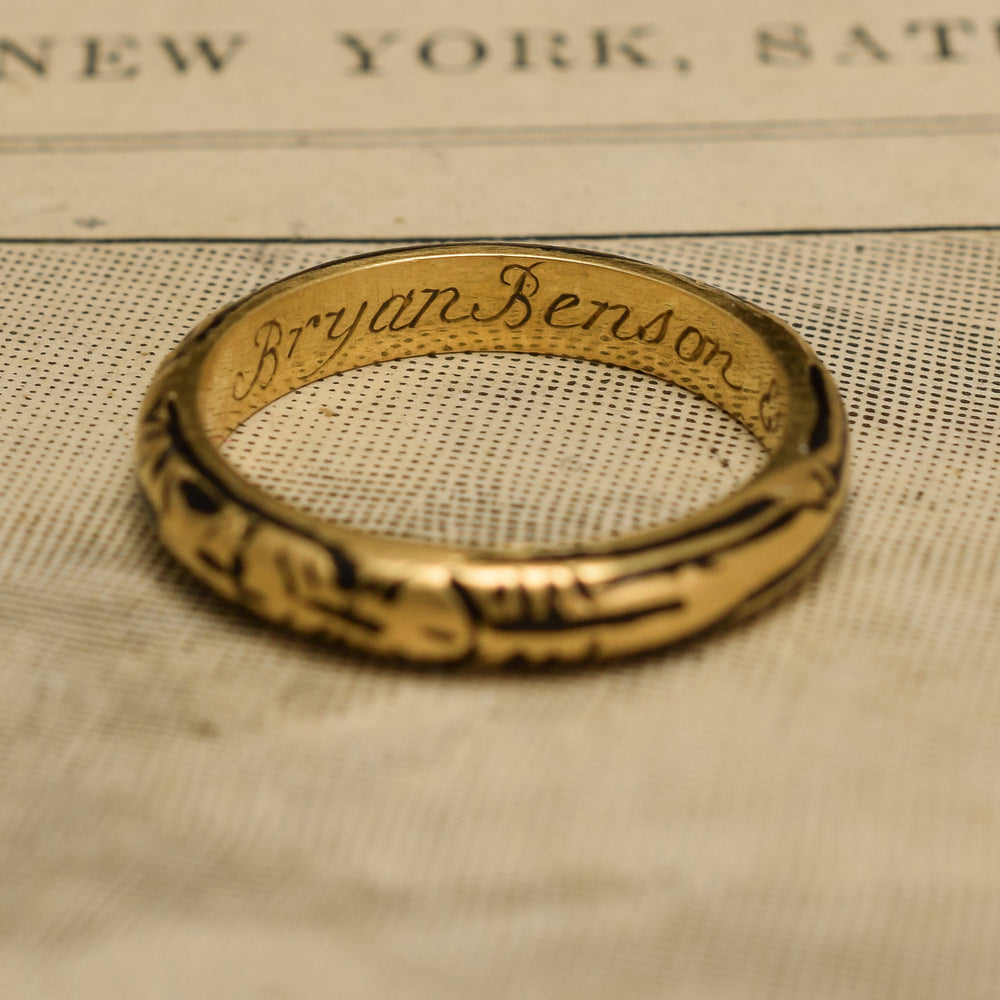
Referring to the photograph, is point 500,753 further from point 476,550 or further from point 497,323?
point 497,323

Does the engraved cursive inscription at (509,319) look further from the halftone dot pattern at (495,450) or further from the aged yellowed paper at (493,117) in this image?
the aged yellowed paper at (493,117)

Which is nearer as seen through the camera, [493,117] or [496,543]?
[496,543]

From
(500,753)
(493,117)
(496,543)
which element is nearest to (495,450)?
(496,543)

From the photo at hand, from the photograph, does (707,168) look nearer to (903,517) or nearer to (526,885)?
(903,517)

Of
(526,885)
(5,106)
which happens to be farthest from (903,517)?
(5,106)

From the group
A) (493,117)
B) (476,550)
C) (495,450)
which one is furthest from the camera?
(493,117)

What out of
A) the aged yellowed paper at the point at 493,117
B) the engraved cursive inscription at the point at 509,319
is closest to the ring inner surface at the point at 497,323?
the engraved cursive inscription at the point at 509,319

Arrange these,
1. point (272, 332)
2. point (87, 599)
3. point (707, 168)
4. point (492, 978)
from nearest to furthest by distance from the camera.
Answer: point (492, 978)
point (87, 599)
point (272, 332)
point (707, 168)

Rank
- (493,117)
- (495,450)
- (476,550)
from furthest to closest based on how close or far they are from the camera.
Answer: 1. (493,117)
2. (495,450)
3. (476,550)
